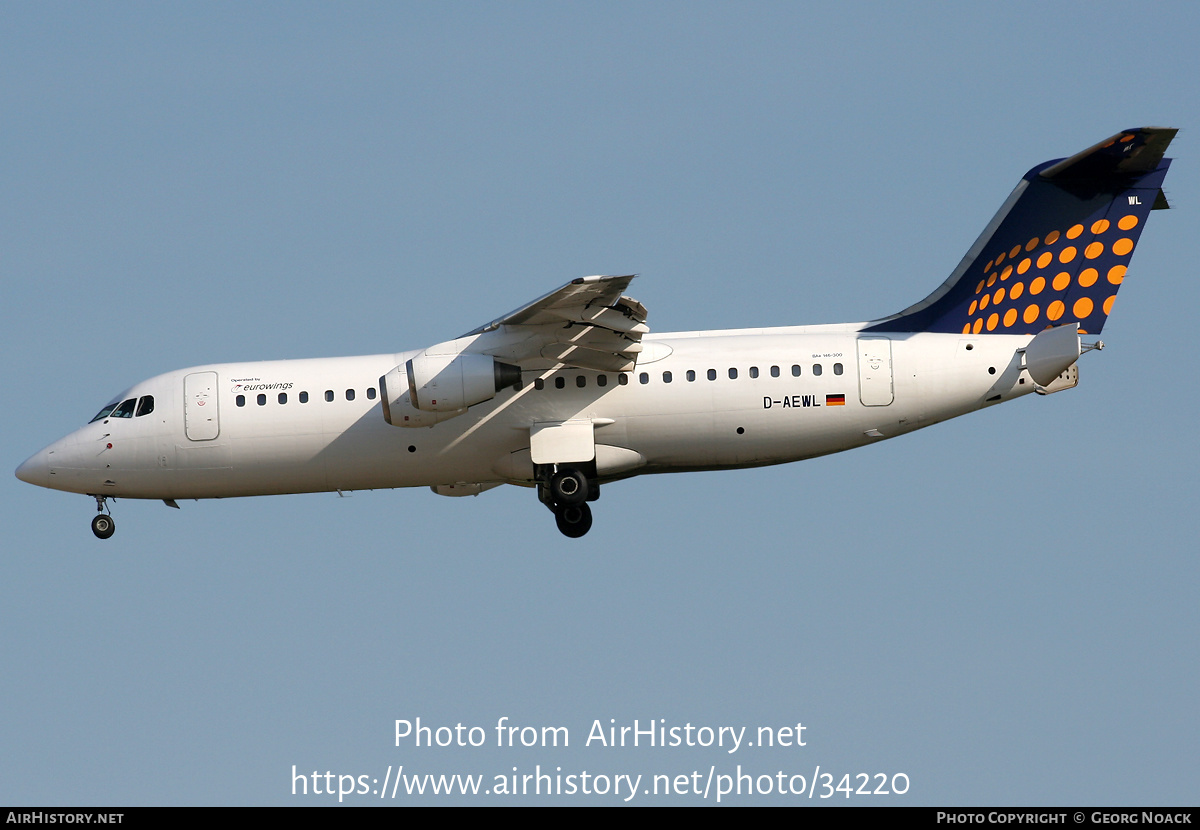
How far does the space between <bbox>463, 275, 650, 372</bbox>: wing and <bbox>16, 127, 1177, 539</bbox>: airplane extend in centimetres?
3

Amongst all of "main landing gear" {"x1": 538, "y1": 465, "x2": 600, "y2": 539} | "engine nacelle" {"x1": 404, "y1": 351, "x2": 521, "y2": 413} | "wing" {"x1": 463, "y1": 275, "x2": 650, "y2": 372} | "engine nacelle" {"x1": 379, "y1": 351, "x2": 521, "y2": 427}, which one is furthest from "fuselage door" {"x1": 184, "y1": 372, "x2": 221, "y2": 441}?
"main landing gear" {"x1": 538, "y1": 465, "x2": 600, "y2": 539}

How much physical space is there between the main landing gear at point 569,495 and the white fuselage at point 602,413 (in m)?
0.35

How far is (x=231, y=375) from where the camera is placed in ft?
80.5

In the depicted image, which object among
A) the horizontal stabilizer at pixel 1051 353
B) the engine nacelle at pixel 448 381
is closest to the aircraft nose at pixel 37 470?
the engine nacelle at pixel 448 381

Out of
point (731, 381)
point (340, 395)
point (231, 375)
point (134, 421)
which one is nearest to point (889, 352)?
point (731, 381)

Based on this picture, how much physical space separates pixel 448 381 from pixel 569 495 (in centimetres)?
262

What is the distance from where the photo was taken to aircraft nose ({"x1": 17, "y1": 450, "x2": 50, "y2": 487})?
25.0 m

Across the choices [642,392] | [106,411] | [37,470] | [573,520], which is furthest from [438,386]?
[37,470]

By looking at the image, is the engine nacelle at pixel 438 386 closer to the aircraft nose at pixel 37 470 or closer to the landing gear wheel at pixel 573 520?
the landing gear wheel at pixel 573 520

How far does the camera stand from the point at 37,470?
25016 millimetres

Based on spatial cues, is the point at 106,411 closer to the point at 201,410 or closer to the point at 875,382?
the point at 201,410

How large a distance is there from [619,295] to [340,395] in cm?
472
